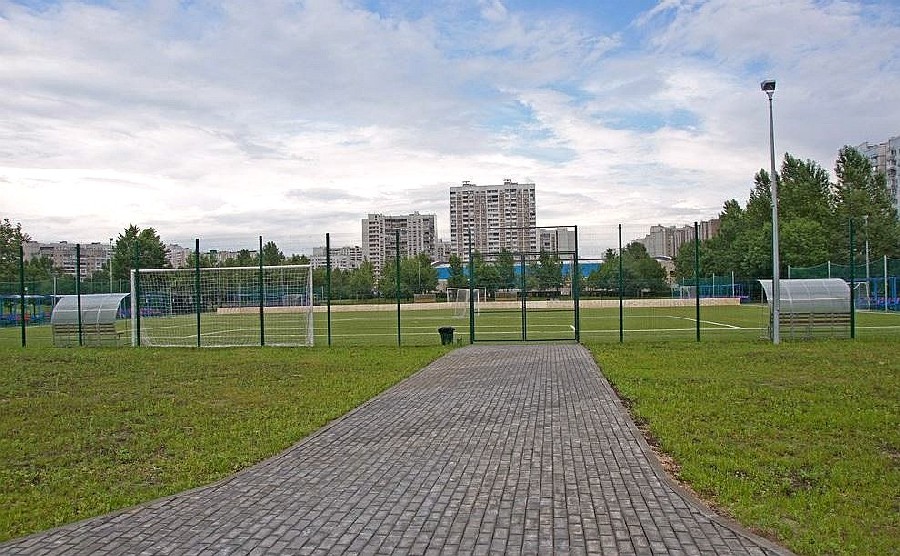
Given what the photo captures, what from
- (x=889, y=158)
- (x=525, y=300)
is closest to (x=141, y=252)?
(x=525, y=300)

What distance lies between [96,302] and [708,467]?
22.7 m

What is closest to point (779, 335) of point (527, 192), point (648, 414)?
point (648, 414)

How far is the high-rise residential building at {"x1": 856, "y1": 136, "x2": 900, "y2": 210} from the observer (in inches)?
4333

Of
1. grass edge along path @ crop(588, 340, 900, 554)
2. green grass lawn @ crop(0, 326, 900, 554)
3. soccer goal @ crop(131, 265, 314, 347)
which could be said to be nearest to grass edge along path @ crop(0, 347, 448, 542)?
green grass lawn @ crop(0, 326, 900, 554)

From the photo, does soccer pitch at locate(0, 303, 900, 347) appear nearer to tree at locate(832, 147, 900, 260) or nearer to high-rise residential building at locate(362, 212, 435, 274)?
tree at locate(832, 147, 900, 260)

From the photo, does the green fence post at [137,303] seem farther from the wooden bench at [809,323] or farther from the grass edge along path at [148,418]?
the wooden bench at [809,323]

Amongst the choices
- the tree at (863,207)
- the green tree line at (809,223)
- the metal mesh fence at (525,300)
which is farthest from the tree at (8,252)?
the tree at (863,207)

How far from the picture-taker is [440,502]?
242 inches

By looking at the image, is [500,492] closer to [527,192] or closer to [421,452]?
[421,452]

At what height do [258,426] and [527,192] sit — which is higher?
[527,192]

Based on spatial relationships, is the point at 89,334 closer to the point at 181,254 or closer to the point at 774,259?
the point at 181,254

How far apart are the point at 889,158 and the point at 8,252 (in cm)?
11695

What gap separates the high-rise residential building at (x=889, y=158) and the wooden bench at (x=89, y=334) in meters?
107

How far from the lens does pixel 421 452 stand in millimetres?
8062
